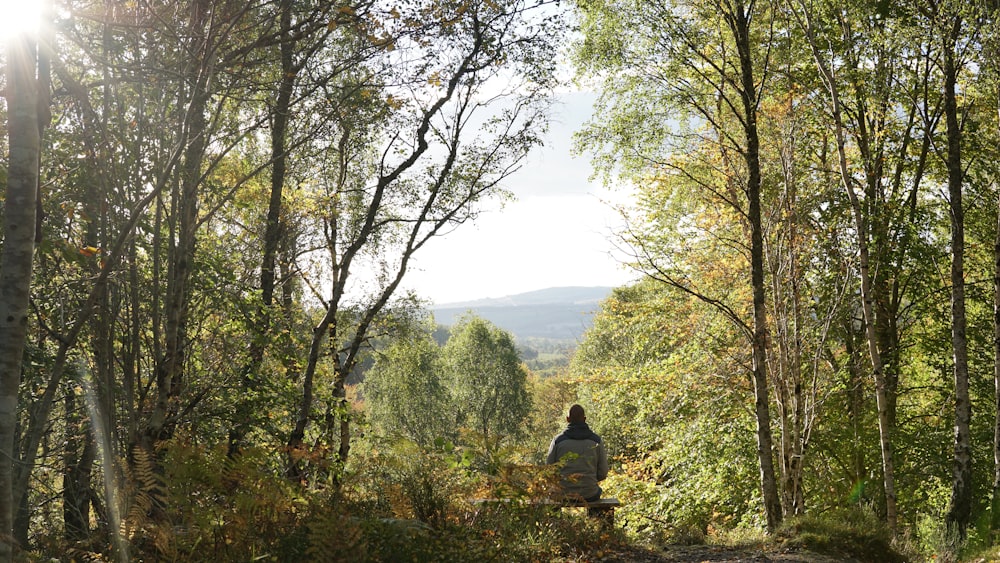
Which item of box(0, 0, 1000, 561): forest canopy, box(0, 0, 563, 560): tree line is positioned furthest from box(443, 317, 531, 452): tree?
box(0, 0, 563, 560): tree line

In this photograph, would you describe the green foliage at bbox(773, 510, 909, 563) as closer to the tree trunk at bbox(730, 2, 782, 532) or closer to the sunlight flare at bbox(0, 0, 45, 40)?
the tree trunk at bbox(730, 2, 782, 532)

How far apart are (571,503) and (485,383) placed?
38.6 m

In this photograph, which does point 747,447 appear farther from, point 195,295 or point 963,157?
point 195,295

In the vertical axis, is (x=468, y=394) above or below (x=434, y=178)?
below

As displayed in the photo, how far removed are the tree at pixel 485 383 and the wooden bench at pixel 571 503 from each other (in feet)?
122

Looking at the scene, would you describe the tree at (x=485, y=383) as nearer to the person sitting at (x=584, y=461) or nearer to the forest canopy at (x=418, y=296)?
the forest canopy at (x=418, y=296)

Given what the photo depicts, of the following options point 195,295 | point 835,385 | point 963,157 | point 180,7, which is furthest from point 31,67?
point 963,157

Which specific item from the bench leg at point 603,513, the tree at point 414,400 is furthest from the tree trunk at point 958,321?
the tree at point 414,400

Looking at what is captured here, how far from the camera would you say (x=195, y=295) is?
8117mm

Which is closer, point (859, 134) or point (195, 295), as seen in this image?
point (195, 295)

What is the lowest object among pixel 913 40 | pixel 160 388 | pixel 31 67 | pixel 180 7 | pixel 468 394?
pixel 468 394

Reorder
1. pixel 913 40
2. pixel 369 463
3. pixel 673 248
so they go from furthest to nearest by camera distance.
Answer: pixel 673 248, pixel 913 40, pixel 369 463

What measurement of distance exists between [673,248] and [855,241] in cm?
452

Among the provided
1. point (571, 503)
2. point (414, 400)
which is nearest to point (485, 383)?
point (414, 400)
